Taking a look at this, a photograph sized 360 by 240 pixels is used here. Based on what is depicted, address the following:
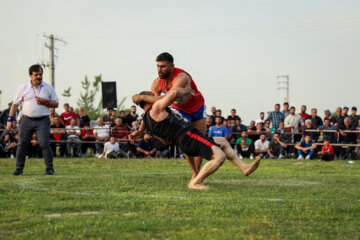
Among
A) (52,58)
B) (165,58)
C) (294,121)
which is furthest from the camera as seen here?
(52,58)

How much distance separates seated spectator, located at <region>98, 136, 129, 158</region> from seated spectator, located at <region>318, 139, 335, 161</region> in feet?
22.4

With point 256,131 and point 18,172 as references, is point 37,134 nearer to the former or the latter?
point 18,172

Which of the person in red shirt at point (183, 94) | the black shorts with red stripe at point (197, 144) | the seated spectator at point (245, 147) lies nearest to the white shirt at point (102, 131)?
the seated spectator at point (245, 147)

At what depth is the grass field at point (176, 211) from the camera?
13.1 ft

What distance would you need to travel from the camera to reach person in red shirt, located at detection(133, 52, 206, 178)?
276 inches

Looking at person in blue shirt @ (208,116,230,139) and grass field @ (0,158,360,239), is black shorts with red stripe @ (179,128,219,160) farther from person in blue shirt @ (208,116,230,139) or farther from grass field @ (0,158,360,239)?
person in blue shirt @ (208,116,230,139)

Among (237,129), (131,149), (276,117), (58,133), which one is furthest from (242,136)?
(58,133)

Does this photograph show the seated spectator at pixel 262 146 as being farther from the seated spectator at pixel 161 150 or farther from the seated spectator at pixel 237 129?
the seated spectator at pixel 161 150

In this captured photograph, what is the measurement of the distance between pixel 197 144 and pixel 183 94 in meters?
0.70

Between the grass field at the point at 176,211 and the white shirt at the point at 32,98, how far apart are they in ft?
7.63

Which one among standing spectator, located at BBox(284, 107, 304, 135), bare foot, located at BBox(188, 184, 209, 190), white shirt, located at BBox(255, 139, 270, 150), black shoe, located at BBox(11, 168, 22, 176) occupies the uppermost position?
standing spectator, located at BBox(284, 107, 304, 135)

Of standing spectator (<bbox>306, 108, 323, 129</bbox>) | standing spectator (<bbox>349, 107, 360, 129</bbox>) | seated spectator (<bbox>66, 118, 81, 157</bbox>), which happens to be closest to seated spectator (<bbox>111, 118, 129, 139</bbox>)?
seated spectator (<bbox>66, 118, 81, 157</bbox>)

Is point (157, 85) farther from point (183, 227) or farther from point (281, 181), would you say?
point (183, 227)

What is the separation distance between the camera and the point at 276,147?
1900 cm
